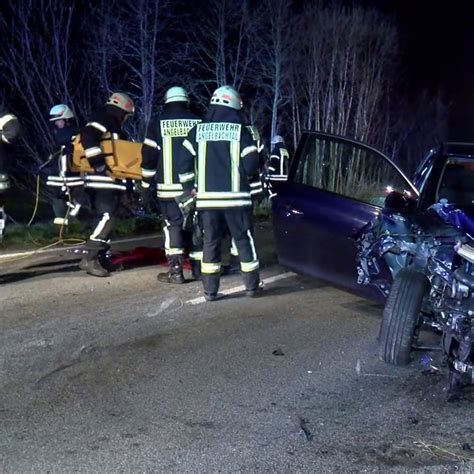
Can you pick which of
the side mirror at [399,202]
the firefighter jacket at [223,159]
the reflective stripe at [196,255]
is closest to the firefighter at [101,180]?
the reflective stripe at [196,255]

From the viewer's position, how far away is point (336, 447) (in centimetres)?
382

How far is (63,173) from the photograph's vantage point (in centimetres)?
815

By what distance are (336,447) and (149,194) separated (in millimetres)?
4241

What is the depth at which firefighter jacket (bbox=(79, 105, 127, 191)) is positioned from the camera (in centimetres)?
724

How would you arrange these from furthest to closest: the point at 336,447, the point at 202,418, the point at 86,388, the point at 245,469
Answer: the point at 86,388
the point at 202,418
the point at 336,447
the point at 245,469

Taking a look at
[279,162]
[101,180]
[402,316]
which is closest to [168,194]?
[101,180]

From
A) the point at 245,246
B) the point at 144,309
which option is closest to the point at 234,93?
the point at 245,246

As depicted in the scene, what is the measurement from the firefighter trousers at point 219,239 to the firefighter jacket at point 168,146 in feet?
2.10

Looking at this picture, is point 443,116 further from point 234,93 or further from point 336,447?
point 336,447

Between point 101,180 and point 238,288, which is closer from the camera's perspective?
point 238,288

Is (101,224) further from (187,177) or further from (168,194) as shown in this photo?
(187,177)

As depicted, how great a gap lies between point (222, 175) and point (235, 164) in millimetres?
147

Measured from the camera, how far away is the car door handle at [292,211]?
641cm

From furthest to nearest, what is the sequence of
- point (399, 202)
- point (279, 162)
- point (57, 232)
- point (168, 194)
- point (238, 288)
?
point (279, 162)
point (57, 232)
point (238, 288)
point (168, 194)
point (399, 202)
